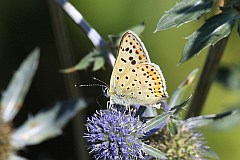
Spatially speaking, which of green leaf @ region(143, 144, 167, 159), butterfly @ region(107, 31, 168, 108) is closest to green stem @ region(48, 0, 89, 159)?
butterfly @ region(107, 31, 168, 108)

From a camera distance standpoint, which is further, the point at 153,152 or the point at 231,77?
→ the point at 231,77

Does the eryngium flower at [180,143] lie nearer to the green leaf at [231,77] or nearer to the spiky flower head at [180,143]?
the spiky flower head at [180,143]

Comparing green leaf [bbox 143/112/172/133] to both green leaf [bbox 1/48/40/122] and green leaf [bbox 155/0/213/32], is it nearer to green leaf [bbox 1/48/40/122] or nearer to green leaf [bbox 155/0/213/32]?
green leaf [bbox 155/0/213/32]

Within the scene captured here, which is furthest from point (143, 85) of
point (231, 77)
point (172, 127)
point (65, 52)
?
point (231, 77)

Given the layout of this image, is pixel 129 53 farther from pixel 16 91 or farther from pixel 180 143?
pixel 16 91

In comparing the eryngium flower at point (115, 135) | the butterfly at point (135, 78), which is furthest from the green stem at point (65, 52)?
the eryngium flower at point (115, 135)

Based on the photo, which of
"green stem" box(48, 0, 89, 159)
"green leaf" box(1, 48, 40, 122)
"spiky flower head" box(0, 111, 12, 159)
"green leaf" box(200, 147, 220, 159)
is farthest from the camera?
"green leaf" box(1, 48, 40, 122)
